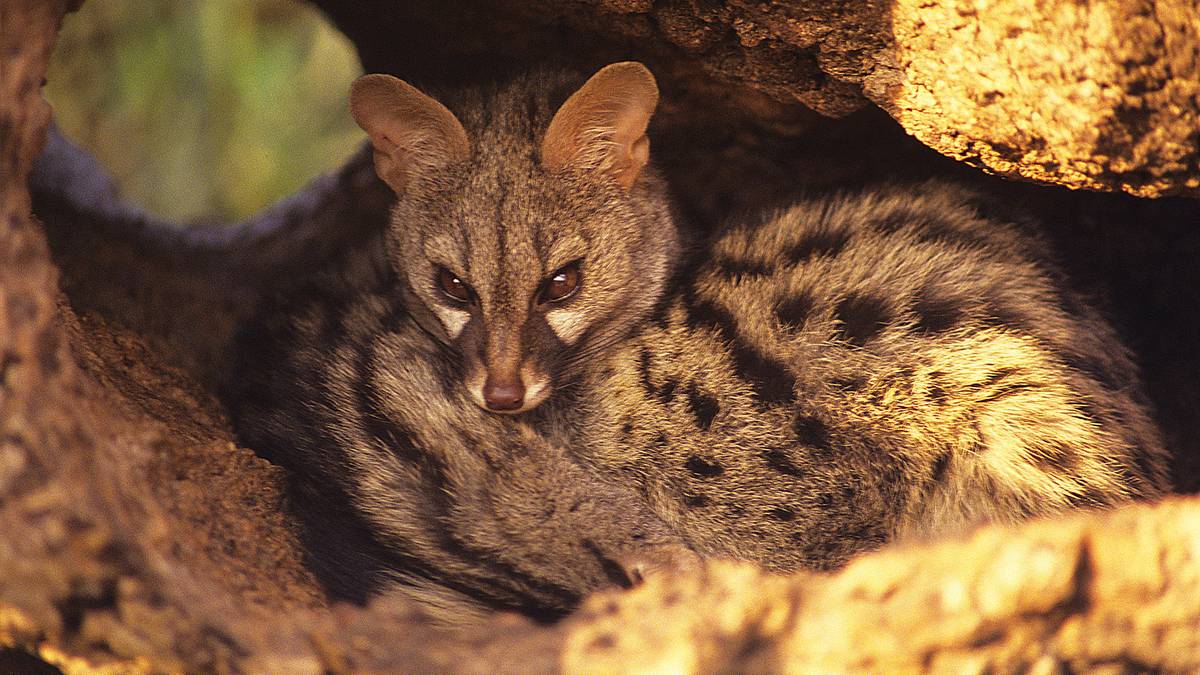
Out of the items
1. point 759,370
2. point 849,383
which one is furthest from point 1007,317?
point 759,370

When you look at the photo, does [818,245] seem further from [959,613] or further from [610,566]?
[959,613]

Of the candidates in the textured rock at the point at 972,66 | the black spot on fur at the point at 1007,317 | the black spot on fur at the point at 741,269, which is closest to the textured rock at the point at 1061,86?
the textured rock at the point at 972,66

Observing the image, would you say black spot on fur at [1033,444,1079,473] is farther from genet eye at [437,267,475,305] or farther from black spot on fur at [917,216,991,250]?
genet eye at [437,267,475,305]

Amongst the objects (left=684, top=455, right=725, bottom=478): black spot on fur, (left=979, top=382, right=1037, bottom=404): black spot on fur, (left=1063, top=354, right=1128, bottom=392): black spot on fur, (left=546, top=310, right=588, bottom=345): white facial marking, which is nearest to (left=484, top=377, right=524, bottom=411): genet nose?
(left=546, top=310, right=588, bottom=345): white facial marking

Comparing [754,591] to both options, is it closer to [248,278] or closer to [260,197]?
[248,278]

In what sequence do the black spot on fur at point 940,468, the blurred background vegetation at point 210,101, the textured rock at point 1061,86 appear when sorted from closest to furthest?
the textured rock at point 1061,86 < the black spot on fur at point 940,468 < the blurred background vegetation at point 210,101

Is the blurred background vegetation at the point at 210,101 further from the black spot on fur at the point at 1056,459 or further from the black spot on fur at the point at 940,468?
the black spot on fur at the point at 1056,459

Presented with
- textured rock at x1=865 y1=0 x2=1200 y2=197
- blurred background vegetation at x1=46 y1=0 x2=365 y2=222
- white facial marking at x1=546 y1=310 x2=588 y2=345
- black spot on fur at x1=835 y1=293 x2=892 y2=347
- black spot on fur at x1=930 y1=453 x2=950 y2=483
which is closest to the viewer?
textured rock at x1=865 y1=0 x2=1200 y2=197

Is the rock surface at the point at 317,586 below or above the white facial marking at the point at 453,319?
above
